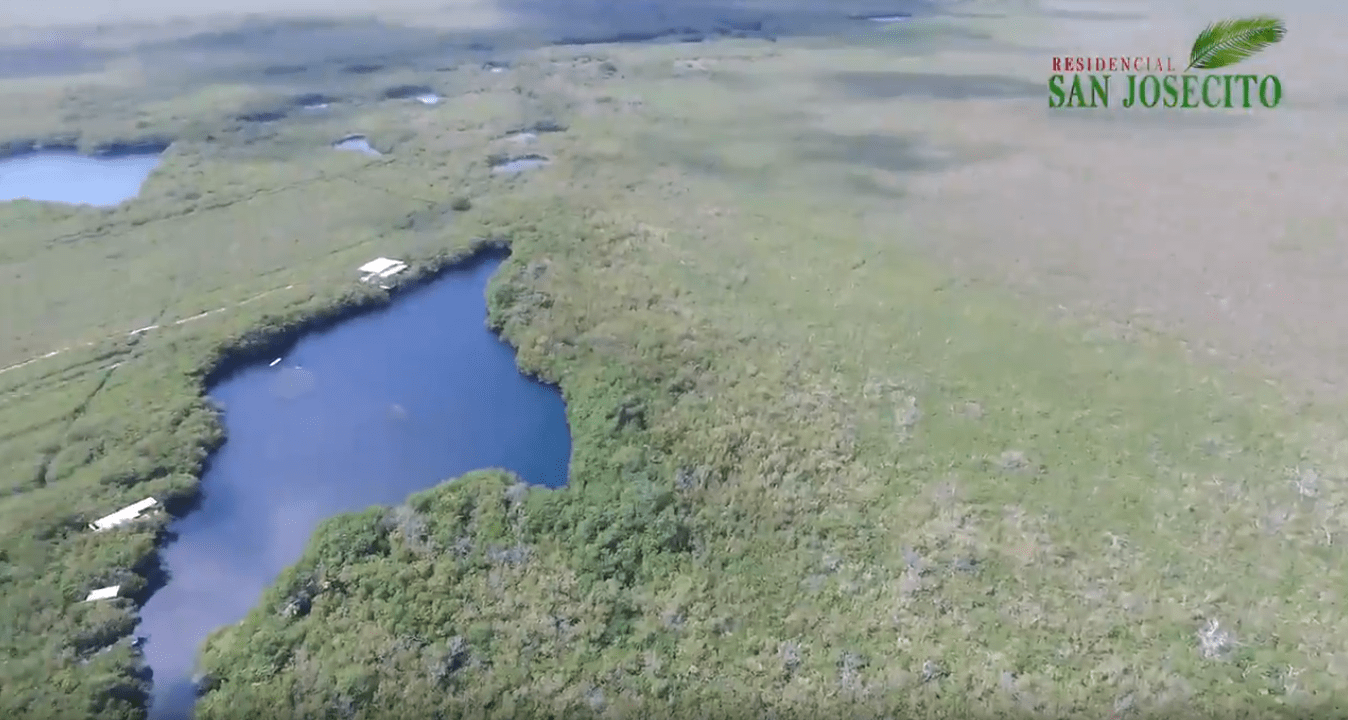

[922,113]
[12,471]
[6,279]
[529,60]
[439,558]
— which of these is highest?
[529,60]

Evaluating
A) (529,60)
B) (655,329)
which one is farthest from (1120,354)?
(529,60)

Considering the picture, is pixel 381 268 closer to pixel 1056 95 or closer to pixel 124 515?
pixel 124 515

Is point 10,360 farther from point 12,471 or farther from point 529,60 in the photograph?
point 529,60

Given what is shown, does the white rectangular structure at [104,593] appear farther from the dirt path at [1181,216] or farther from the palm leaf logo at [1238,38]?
the palm leaf logo at [1238,38]

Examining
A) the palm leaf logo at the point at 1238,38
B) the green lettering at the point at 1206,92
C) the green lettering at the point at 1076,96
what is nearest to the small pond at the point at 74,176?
the palm leaf logo at the point at 1238,38

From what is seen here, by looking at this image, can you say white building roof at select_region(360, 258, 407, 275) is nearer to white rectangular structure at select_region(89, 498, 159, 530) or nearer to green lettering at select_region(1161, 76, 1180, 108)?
white rectangular structure at select_region(89, 498, 159, 530)

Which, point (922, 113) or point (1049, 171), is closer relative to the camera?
point (1049, 171)
